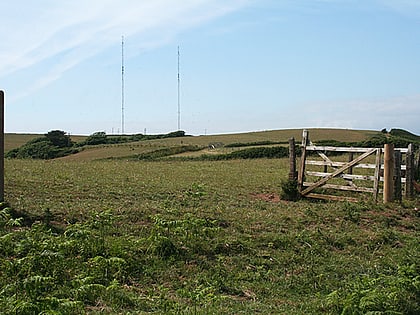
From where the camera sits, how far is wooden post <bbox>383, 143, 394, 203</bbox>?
16.0 meters

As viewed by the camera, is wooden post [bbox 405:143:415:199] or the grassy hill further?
the grassy hill

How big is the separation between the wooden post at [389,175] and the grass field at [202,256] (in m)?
0.64

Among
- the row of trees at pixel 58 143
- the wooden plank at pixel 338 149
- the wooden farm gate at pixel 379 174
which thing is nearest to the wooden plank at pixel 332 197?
the wooden farm gate at pixel 379 174

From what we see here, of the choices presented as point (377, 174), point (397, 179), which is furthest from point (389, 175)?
point (377, 174)

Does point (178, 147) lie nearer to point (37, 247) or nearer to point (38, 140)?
point (38, 140)

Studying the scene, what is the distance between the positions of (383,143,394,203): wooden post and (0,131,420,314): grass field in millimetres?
644

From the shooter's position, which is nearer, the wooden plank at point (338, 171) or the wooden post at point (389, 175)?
the wooden post at point (389, 175)

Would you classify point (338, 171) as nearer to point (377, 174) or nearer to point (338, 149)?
point (338, 149)

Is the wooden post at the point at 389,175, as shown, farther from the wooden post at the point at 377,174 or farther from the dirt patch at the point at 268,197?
the dirt patch at the point at 268,197

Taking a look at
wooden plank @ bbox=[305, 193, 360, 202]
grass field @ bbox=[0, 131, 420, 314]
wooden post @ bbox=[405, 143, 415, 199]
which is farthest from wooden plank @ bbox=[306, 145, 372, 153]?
grass field @ bbox=[0, 131, 420, 314]

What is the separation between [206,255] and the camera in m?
9.93

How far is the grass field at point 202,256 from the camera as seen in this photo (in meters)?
7.19

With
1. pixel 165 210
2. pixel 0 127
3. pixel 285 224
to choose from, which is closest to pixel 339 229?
pixel 285 224

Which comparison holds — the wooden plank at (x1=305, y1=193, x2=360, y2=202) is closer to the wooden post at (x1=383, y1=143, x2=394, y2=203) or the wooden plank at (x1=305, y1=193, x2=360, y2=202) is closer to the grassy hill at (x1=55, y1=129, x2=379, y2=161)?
the wooden post at (x1=383, y1=143, x2=394, y2=203)
